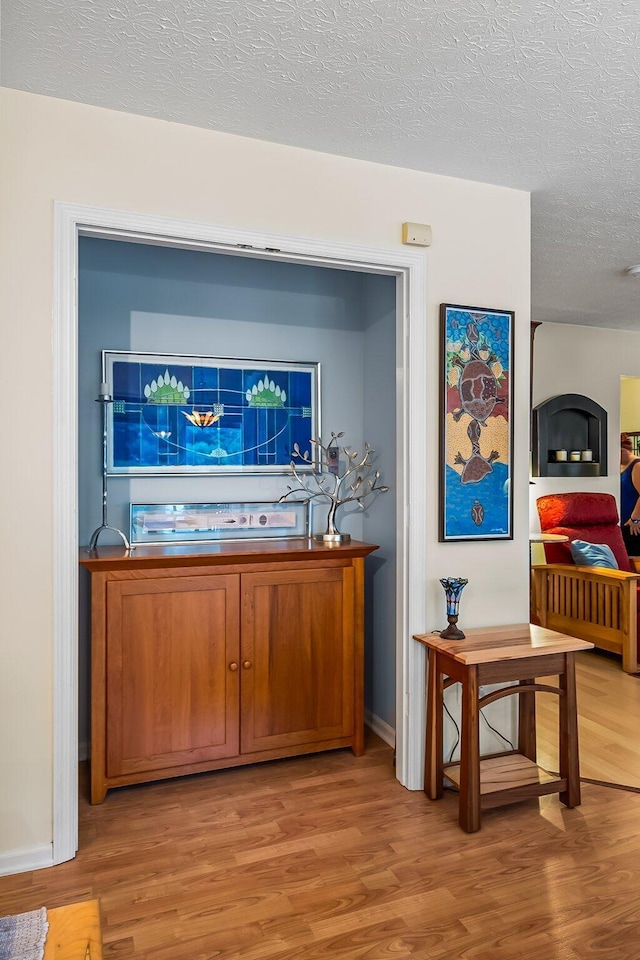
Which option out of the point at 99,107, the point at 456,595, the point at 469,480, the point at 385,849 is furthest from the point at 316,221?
the point at 385,849

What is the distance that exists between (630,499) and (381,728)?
397 cm

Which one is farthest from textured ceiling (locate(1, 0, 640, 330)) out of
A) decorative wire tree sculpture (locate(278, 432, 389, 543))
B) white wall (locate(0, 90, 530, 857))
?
decorative wire tree sculpture (locate(278, 432, 389, 543))

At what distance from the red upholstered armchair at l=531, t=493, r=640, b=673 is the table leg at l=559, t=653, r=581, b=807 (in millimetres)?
2132

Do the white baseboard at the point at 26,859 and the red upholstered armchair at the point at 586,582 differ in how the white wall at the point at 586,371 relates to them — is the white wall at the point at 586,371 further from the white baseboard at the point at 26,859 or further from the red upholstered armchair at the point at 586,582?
the white baseboard at the point at 26,859

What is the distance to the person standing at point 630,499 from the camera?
609 cm

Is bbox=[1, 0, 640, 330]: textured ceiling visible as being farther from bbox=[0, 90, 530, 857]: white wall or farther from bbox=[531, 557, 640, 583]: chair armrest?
bbox=[531, 557, 640, 583]: chair armrest

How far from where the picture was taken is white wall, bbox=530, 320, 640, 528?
17.9 feet

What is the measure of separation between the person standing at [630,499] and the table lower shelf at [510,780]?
3859 millimetres

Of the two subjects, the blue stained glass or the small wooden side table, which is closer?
the small wooden side table

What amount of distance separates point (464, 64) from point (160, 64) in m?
0.92

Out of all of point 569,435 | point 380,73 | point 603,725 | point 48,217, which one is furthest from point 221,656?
point 569,435

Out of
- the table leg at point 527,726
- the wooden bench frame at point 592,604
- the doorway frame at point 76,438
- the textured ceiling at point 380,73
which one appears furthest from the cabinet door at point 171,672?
the wooden bench frame at point 592,604

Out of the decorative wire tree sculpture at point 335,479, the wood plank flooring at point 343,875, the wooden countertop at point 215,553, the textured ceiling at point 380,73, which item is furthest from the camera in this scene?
the decorative wire tree sculpture at point 335,479

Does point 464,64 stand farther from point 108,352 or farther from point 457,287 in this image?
point 108,352
